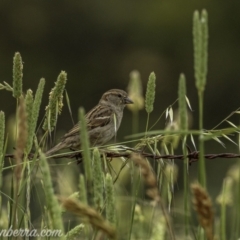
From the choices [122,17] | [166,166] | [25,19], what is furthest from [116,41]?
[166,166]

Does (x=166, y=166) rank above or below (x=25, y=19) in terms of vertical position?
below

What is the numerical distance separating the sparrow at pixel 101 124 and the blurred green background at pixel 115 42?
55.7 ft

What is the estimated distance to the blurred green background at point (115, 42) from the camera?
992 inches

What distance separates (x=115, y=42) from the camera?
27.6 metres

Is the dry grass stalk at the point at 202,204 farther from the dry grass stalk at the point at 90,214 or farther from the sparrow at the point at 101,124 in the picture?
the sparrow at the point at 101,124

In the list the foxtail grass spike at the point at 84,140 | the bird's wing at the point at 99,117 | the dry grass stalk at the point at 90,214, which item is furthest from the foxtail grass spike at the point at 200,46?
the bird's wing at the point at 99,117

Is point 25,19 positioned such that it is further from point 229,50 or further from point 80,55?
point 229,50

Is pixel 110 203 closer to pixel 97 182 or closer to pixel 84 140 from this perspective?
pixel 97 182

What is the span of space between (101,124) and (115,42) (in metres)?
21.3

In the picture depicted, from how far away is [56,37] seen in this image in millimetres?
27500

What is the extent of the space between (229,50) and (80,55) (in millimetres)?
3997

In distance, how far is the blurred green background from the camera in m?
25.2

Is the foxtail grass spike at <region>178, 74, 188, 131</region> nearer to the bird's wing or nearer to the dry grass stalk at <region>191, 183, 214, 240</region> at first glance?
the dry grass stalk at <region>191, 183, 214, 240</region>

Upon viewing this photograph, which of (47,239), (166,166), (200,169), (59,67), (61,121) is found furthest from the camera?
(59,67)
